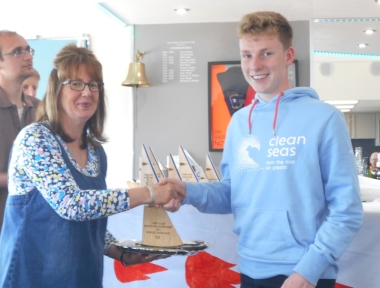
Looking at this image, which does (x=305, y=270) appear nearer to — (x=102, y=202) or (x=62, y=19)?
(x=102, y=202)

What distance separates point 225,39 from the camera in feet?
16.4

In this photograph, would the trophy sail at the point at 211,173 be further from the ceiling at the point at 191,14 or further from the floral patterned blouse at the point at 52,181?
the ceiling at the point at 191,14

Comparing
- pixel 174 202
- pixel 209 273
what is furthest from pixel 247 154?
pixel 209 273

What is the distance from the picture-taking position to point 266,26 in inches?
59.2

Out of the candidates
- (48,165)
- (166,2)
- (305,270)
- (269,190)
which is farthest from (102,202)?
(166,2)

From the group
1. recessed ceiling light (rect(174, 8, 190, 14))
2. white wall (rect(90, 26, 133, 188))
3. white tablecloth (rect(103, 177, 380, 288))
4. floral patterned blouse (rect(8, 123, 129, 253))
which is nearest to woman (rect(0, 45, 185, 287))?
floral patterned blouse (rect(8, 123, 129, 253))

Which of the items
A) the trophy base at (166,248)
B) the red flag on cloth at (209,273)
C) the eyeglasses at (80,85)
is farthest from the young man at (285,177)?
the red flag on cloth at (209,273)

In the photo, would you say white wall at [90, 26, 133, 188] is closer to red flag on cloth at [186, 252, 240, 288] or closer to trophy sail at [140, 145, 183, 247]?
red flag on cloth at [186, 252, 240, 288]

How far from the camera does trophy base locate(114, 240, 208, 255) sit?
1.61 m

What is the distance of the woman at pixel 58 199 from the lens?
4.52ft

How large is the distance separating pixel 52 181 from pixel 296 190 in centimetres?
67

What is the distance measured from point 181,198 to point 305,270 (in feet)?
1.65

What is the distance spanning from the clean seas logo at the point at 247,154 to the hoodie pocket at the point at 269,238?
13 centimetres

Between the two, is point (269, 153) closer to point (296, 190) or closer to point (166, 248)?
point (296, 190)
